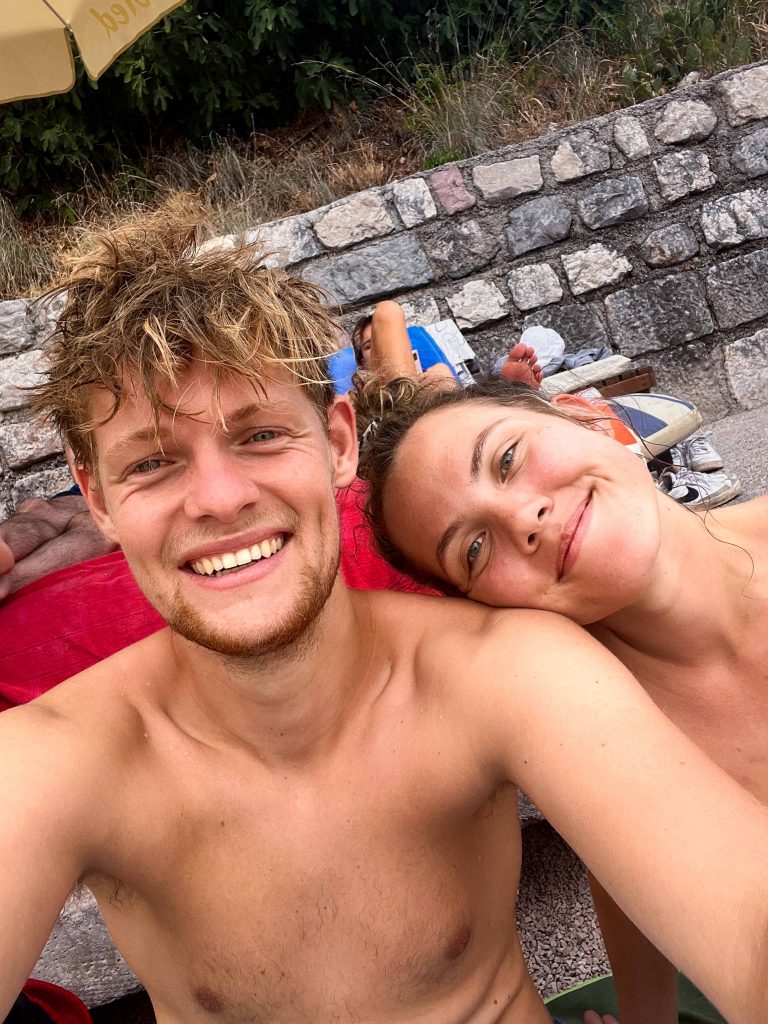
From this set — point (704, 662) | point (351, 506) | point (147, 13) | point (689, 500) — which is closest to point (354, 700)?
point (704, 662)

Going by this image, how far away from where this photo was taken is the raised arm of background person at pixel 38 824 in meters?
1.26

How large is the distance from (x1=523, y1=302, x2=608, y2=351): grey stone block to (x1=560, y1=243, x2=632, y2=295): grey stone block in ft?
0.38

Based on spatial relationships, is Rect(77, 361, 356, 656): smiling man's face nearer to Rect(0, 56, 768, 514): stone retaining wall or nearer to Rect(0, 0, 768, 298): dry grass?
Rect(0, 56, 768, 514): stone retaining wall

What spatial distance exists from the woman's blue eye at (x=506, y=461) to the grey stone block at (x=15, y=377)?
392 cm

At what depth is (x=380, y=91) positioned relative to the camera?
7.19m

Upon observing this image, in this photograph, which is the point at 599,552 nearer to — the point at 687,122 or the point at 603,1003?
the point at 603,1003

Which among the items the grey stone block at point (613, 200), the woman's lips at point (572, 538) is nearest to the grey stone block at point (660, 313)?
the grey stone block at point (613, 200)

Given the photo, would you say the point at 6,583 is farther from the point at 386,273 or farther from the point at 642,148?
the point at 642,148

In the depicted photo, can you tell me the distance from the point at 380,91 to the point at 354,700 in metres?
6.54

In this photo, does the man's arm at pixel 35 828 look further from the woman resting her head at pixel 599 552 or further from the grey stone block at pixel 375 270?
the grey stone block at pixel 375 270

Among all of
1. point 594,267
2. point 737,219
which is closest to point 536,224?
point 594,267

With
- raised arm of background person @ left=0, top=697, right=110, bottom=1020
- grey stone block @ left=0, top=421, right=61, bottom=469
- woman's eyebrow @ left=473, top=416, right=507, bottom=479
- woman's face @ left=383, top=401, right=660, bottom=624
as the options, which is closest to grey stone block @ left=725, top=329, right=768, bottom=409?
grey stone block @ left=0, top=421, right=61, bottom=469

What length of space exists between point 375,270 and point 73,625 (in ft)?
10.9

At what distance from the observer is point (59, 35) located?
9.23 ft
